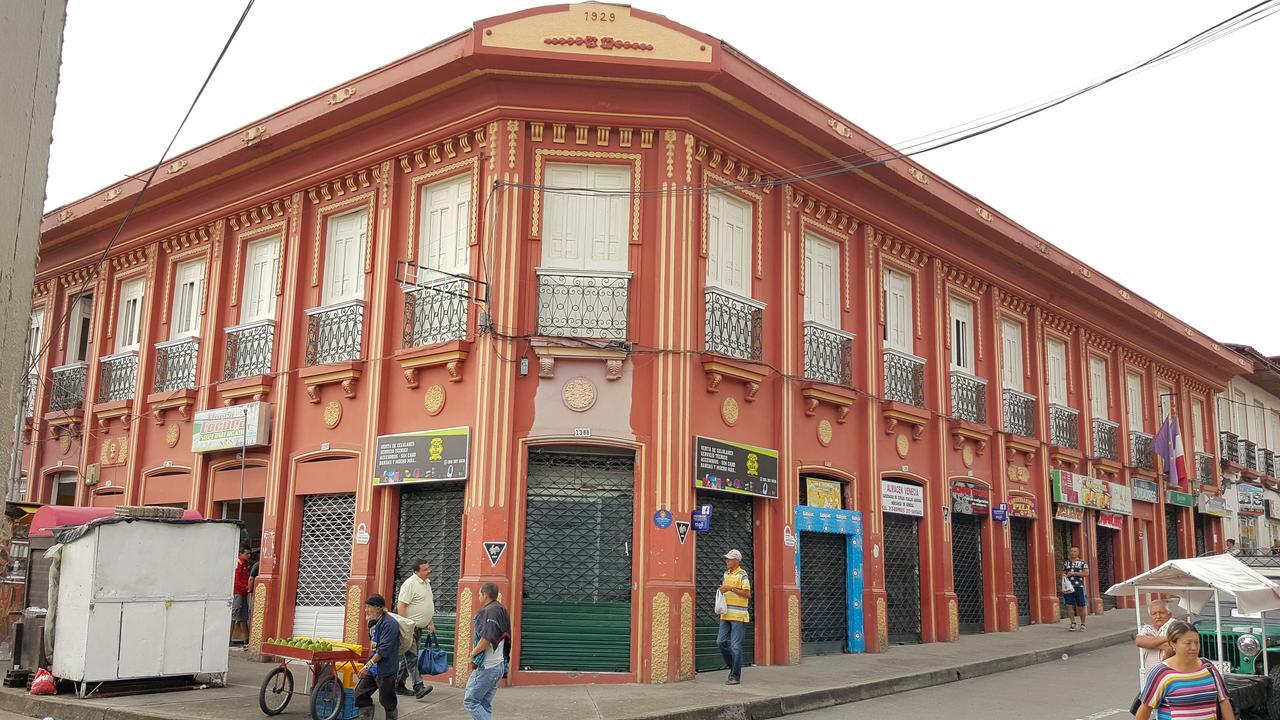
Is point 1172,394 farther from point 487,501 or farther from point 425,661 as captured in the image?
point 425,661

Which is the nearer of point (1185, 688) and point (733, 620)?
point (1185, 688)

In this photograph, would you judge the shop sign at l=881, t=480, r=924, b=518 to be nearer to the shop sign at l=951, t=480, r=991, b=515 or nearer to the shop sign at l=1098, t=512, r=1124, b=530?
the shop sign at l=951, t=480, r=991, b=515

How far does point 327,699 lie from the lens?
33.9 feet

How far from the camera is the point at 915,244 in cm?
1900

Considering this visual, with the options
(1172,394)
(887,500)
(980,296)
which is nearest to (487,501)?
(887,500)

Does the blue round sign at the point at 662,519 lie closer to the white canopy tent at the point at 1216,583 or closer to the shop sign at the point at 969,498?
the white canopy tent at the point at 1216,583

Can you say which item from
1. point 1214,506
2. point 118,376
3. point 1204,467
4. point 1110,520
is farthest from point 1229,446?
point 118,376

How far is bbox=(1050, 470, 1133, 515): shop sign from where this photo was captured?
22141 millimetres

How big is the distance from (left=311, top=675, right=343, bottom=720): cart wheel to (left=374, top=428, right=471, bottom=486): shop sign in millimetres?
3618

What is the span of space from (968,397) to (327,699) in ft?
44.9

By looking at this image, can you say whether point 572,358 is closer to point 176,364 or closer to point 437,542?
point 437,542

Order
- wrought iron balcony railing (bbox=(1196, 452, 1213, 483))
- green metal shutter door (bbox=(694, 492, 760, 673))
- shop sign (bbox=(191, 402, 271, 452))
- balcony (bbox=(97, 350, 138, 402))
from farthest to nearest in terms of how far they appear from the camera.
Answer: wrought iron balcony railing (bbox=(1196, 452, 1213, 483)), balcony (bbox=(97, 350, 138, 402)), shop sign (bbox=(191, 402, 271, 452)), green metal shutter door (bbox=(694, 492, 760, 673))

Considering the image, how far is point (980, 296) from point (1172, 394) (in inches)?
429

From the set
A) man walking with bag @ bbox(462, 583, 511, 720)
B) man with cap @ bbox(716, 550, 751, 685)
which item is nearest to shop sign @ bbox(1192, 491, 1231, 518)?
man with cap @ bbox(716, 550, 751, 685)
